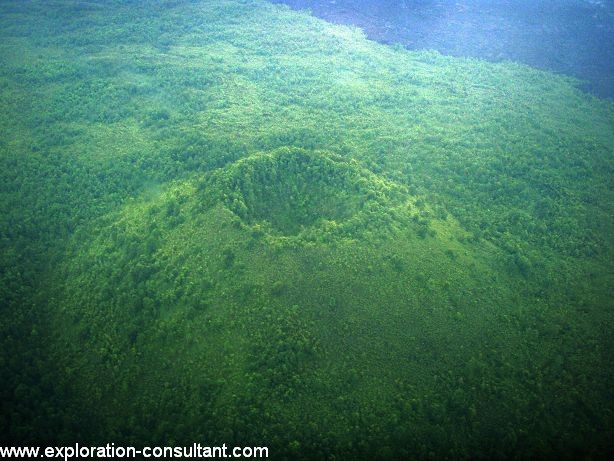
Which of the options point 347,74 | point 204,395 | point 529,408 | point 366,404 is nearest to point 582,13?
point 347,74

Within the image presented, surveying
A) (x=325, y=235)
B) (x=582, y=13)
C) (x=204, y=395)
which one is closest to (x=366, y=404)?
(x=204, y=395)

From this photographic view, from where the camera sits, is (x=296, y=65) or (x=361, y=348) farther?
(x=296, y=65)

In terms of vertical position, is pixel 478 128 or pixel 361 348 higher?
pixel 478 128

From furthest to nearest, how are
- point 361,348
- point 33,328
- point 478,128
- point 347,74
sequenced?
point 347,74 → point 478,128 → point 33,328 → point 361,348

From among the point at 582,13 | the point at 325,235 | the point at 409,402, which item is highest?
the point at 582,13

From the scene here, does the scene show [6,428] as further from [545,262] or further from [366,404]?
[545,262]

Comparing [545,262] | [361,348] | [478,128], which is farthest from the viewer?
[478,128]
